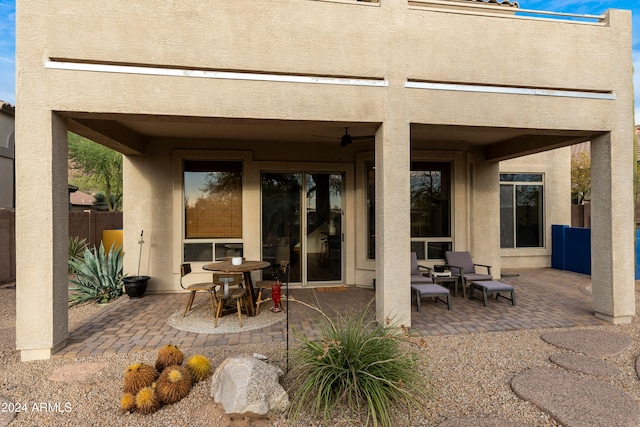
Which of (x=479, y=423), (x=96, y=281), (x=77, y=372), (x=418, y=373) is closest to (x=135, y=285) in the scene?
(x=96, y=281)

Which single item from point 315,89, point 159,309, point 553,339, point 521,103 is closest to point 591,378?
point 553,339

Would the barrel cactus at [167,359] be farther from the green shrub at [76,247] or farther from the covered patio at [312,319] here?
the green shrub at [76,247]

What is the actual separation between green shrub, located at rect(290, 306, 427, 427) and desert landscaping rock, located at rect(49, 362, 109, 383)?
219cm

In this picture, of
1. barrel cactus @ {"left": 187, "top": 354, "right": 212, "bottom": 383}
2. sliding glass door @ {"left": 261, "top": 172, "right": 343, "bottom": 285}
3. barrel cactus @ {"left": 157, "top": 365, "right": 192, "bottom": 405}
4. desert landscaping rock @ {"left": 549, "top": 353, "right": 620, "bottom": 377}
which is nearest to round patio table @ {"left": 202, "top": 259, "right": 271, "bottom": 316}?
sliding glass door @ {"left": 261, "top": 172, "right": 343, "bottom": 285}

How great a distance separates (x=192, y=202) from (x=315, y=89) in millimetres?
4079

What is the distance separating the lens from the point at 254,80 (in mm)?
4168

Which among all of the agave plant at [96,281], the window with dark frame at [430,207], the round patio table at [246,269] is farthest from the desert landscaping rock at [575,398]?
the agave plant at [96,281]

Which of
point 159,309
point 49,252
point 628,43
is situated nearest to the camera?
point 49,252

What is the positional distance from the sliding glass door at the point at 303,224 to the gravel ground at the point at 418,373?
128 inches

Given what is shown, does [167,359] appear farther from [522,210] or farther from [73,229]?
[522,210]

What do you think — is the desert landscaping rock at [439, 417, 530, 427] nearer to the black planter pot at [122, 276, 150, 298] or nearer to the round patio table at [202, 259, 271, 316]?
the round patio table at [202, 259, 271, 316]

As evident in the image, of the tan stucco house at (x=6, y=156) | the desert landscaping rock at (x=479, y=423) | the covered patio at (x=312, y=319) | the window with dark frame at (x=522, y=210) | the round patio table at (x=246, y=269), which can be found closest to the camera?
the desert landscaping rock at (x=479, y=423)

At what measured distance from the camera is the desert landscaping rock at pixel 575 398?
2.65m

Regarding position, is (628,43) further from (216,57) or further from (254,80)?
(216,57)
